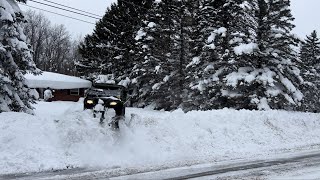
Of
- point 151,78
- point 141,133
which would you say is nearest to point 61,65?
point 151,78

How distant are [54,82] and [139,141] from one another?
3889 cm

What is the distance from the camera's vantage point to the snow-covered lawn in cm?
1036

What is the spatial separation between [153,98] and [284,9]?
47.7 ft

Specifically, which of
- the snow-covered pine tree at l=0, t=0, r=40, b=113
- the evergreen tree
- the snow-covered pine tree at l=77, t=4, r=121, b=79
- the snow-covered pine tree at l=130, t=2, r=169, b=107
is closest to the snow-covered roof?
the snow-covered pine tree at l=77, t=4, r=121, b=79

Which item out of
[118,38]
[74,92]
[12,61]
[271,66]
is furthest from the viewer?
[74,92]

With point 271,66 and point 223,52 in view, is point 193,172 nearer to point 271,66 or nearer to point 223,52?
point 271,66

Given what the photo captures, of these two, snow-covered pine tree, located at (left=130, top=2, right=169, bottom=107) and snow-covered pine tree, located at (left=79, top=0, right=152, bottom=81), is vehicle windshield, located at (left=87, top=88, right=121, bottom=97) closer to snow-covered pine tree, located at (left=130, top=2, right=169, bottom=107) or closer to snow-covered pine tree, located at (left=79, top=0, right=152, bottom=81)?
snow-covered pine tree, located at (left=130, top=2, right=169, bottom=107)

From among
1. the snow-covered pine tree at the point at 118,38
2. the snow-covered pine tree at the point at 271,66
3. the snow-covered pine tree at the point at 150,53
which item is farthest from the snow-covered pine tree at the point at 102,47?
the snow-covered pine tree at the point at 271,66

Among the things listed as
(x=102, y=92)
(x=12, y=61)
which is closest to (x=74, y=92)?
(x=102, y=92)

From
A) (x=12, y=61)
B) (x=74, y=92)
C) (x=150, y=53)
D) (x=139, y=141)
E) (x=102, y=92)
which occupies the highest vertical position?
(x=150, y=53)

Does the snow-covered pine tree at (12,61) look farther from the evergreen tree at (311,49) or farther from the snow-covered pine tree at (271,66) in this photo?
the evergreen tree at (311,49)

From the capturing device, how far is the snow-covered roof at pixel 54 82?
47722mm

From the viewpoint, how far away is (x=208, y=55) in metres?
26.8

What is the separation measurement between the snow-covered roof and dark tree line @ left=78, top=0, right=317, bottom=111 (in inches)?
423
